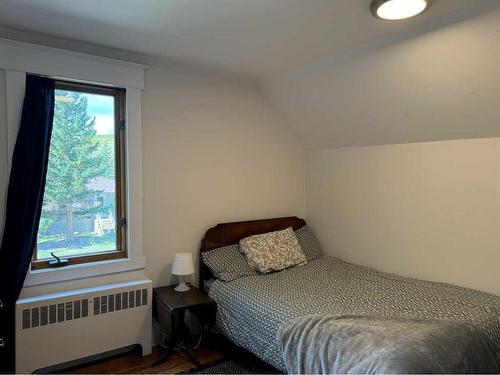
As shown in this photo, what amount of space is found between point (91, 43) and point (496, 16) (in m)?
2.53

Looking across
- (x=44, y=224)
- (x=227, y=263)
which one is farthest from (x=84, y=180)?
(x=227, y=263)

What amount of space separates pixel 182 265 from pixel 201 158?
96 centimetres

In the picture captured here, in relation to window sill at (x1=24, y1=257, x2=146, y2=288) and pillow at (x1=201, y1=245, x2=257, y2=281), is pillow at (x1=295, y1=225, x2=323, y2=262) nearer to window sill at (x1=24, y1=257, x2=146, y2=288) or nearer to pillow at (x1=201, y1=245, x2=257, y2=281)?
pillow at (x1=201, y1=245, x2=257, y2=281)

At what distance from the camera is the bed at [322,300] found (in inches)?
87.3

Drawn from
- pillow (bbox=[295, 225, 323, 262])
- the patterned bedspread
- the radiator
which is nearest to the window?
the radiator

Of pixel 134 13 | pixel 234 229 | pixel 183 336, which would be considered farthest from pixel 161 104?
pixel 183 336

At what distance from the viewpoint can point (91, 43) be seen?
260cm

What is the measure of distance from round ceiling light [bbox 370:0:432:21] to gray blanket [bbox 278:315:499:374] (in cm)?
166

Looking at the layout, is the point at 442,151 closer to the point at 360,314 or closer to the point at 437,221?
the point at 437,221

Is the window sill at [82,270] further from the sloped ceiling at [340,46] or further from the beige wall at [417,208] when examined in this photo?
the beige wall at [417,208]

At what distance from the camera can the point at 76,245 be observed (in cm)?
274

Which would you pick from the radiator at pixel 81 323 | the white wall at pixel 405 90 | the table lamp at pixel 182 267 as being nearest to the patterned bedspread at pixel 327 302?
the table lamp at pixel 182 267

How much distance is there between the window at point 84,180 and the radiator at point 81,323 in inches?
11.4

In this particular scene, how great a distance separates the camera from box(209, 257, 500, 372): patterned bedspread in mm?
2227
